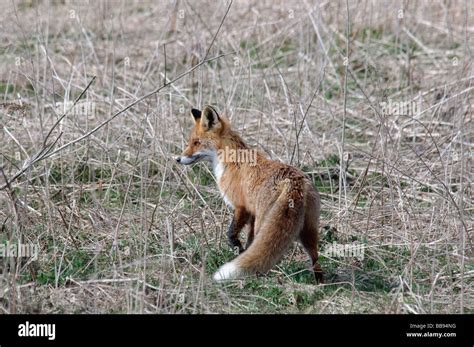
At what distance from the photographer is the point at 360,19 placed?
36.5 feet

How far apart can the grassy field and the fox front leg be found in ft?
0.68

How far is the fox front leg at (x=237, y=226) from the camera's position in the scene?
6340 millimetres

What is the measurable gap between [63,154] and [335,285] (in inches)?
129

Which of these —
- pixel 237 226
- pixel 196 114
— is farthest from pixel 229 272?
pixel 196 114

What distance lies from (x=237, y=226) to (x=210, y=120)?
102 centimetres

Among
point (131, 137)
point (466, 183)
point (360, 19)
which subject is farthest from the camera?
point (360, 19)

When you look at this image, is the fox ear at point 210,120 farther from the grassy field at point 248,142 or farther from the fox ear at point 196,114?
the grassy field at point 248,142

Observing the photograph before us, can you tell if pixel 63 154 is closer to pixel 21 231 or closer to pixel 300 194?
pixel 21 231

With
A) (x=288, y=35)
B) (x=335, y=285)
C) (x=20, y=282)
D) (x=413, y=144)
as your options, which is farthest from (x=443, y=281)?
(x=288, y=35)
